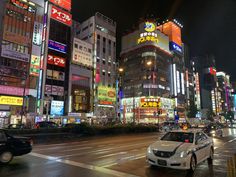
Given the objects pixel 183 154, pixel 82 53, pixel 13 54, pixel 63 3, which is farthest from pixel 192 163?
pixel 63 3

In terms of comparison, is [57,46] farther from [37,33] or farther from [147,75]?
[147,75]

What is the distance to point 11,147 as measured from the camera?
9961mm

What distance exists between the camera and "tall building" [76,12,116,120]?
7628cm

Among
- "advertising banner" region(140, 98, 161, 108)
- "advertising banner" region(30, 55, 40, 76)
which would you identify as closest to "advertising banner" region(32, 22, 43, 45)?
"advertising banner" region(30, 55, 40, 76)

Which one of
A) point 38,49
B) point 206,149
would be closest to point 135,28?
point 38,49

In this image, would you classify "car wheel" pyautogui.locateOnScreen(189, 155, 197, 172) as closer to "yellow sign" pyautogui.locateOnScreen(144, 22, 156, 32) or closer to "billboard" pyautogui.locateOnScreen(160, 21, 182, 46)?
"yellow sign" pyautogui.locateOnScreen(144, 22, 156, 32)

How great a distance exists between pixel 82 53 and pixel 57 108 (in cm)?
2094

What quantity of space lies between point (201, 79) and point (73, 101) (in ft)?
415

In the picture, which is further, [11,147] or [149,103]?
[149,103]

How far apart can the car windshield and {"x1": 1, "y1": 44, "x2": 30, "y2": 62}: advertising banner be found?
4649 centimetres

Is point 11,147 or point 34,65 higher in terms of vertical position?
point 34,65

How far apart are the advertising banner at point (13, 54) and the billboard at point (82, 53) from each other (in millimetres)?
17233

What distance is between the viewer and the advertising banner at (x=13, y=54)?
46.8m

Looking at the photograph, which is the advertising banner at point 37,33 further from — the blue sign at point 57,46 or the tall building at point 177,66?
the tall building at point 177,66
